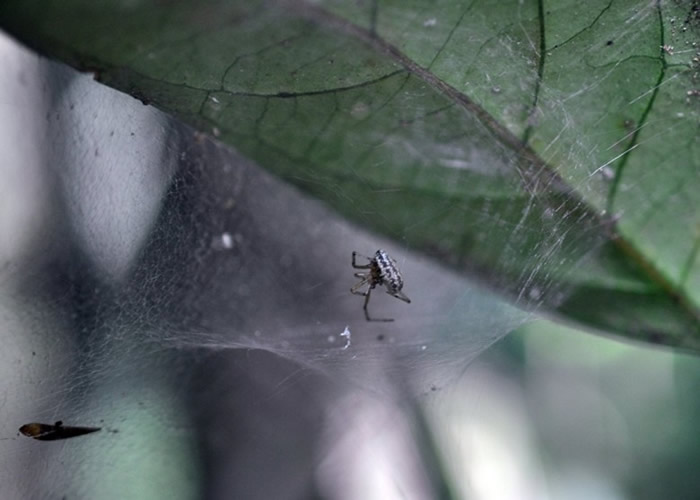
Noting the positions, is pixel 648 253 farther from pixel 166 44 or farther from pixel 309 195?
pixel 166 44

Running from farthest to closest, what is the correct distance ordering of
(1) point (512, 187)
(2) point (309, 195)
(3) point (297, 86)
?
(2) point (309, 195) < (1) point (512, 187) < (3) point (297, 86)

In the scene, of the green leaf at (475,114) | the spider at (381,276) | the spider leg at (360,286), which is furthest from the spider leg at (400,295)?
the green leaf at (475,114)

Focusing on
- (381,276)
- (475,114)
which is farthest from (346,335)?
(475,114)

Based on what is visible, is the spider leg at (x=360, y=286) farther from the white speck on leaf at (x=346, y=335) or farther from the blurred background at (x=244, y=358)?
the white speck on leaf at (x=346, y=335)

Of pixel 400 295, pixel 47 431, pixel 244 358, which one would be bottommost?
pixel 47 431

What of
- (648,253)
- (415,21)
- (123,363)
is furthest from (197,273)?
(648,253)

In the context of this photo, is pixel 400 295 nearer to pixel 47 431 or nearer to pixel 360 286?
pixel 360 286
